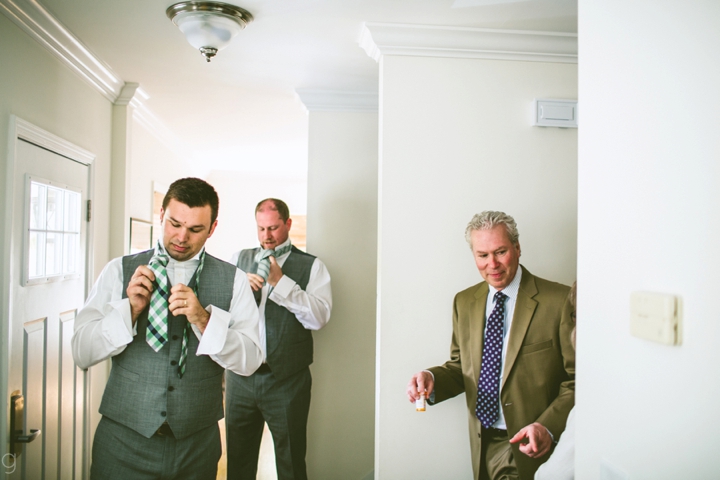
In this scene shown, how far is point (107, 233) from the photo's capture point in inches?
121

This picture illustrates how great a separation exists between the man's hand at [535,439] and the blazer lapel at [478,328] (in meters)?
0.35

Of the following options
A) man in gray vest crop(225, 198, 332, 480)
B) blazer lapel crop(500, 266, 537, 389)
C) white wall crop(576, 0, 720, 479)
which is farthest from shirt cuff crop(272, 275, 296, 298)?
white wall crop(576, 0, 720, 479)

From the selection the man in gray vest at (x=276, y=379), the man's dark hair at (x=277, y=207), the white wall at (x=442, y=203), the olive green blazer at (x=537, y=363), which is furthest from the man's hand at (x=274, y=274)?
the olive green blazer at (x=537, y=363)

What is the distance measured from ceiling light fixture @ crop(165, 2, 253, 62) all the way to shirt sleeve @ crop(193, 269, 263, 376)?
953 millimetres

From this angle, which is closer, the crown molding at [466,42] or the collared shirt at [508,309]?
the collared shirt at [508,309]

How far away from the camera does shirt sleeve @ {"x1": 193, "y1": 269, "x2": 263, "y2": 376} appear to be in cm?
177

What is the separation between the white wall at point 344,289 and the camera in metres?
3.36

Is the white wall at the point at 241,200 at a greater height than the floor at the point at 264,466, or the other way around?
Answer: the white wall at the point at 241,200

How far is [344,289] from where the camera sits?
3.39 metres

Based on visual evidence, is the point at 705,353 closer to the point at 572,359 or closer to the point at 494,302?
the point at 572,359

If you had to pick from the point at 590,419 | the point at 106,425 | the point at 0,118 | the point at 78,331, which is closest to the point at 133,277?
the point at 78,331

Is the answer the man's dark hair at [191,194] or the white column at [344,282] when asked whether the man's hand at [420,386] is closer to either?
the man's dark hair at [191,194]

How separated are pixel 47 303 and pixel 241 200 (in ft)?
15.9

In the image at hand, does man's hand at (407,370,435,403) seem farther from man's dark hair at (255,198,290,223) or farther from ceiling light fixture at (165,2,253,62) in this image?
ceiling light fixture at (165,2,253,62)
